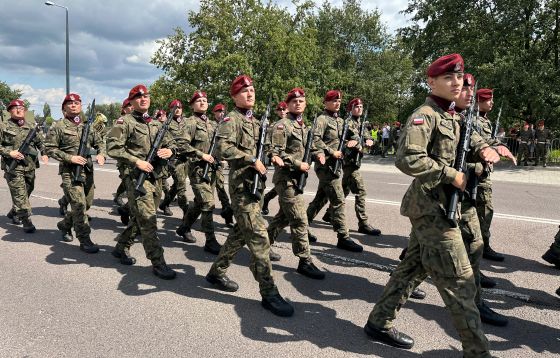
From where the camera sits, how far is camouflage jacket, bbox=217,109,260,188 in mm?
3914

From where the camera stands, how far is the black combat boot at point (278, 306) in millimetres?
3689

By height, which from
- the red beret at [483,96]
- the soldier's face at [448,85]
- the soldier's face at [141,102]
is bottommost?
the soldier's face at [141,102]

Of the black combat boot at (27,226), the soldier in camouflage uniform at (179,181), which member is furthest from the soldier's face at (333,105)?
the black combat boot at (27,226)

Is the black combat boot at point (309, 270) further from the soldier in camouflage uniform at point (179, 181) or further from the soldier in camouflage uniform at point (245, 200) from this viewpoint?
the soldier in camouflage uniform at point (179, 181)

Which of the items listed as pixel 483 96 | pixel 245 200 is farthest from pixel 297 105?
pixel 483 96

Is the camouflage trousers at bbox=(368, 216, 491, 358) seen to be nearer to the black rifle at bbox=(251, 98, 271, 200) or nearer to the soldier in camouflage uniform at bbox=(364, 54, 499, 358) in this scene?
the soldier in camouflage uniform at bbox=(364, 54, 499, 358)

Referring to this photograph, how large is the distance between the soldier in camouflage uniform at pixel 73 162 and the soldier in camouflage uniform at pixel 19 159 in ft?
2.78

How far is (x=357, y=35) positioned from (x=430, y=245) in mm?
38796

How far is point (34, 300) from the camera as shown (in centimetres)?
399

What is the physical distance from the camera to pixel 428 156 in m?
2.79

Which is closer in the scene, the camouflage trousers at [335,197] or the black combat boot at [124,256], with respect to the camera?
the black combat boot at [124,256]

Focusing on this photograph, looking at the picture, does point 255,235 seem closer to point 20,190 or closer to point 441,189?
point 441,189

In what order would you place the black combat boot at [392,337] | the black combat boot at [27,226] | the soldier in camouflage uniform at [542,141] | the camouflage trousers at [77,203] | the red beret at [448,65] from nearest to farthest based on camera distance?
the red beret at [448,65]
the black combat boot at [392,337]
the camouflage trousers at [77,203]
the black combat boot at [27,226]
the soldier in camouflage uniform at [542,141]

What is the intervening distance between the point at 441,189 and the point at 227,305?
214 cm
